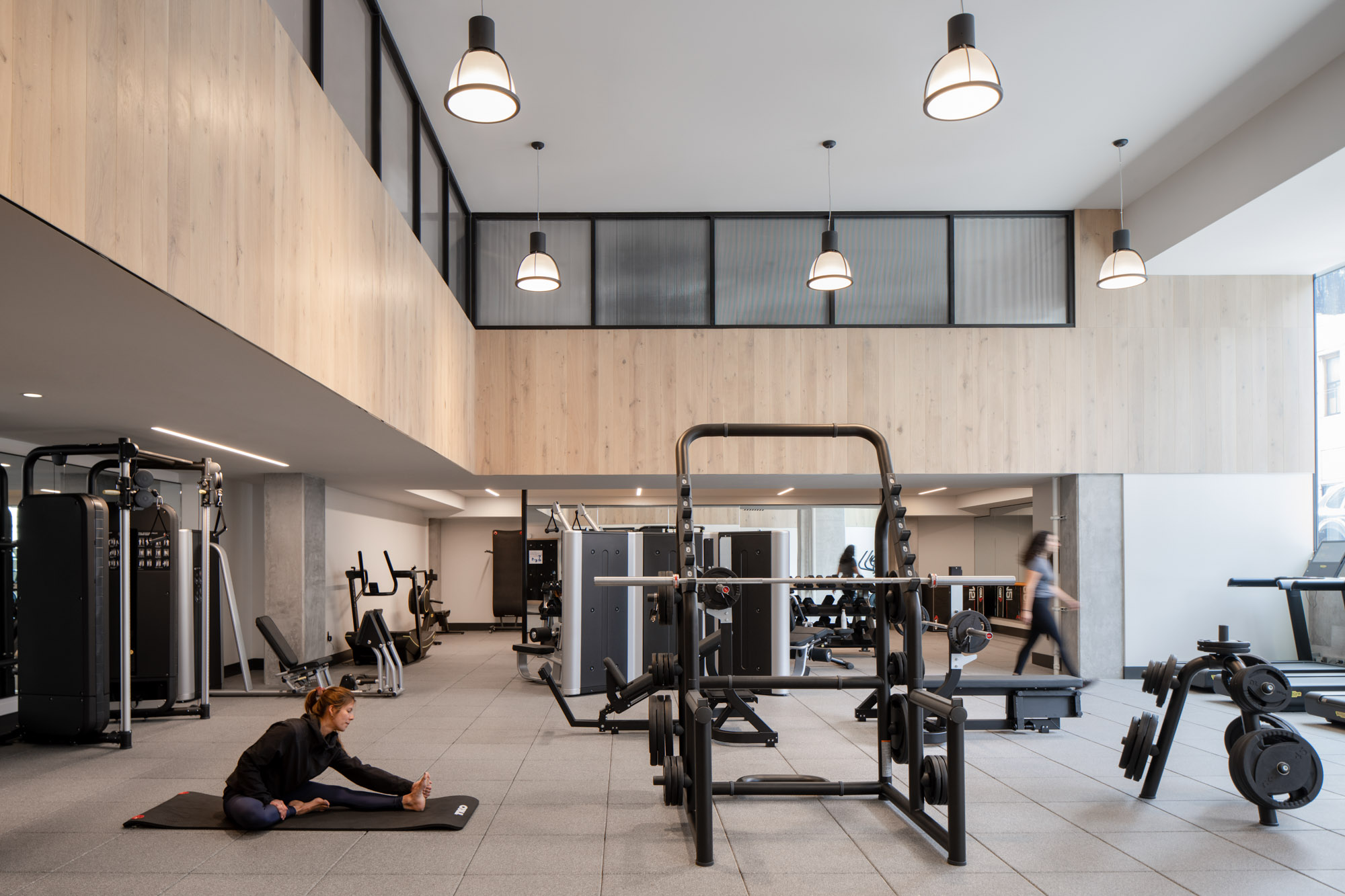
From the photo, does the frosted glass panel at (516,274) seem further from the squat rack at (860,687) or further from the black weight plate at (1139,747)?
the black weight plate at (1139,747)

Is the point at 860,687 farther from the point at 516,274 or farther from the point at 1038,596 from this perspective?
the point at 516,274

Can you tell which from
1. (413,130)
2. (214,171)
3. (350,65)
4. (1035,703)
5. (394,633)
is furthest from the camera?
(394,633)

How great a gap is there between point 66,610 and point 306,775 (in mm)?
3028

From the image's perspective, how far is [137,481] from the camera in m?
6.51

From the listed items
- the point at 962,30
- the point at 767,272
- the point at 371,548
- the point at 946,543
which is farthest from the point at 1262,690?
the point at 946,543

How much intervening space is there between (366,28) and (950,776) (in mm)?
5860

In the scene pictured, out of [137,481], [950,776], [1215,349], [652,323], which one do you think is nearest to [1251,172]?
[1215,349]

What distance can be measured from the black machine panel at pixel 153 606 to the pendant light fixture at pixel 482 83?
4.74 metres

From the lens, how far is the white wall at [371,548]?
11.4 metres

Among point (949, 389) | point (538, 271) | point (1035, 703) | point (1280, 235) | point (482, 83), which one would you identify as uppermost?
point (1280, 235)

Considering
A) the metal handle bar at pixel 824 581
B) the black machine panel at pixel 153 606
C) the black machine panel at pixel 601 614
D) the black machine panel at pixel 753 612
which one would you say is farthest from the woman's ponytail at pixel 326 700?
the black machine panel at pixel 753 612

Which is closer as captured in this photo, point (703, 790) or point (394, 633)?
point (703, 790)

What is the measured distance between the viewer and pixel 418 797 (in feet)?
15.2

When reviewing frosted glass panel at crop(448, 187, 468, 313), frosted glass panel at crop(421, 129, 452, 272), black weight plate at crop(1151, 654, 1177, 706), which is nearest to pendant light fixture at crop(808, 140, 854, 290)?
frosted glass panel at crop(421, 129, 452, 272)
